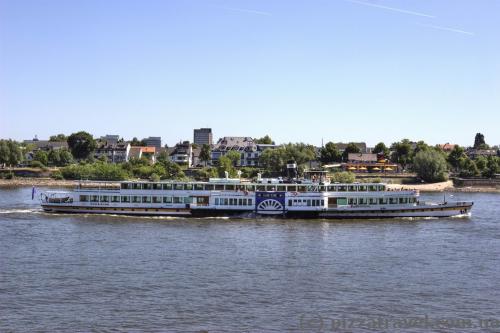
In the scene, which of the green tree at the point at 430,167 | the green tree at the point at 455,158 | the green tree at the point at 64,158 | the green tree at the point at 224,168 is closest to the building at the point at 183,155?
the green tree at the point at 64,158

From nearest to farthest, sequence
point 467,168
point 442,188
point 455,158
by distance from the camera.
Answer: point 442,188, point 467,168, point 455,158

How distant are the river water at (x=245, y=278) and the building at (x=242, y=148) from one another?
11186 cm

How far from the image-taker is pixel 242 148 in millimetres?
181125

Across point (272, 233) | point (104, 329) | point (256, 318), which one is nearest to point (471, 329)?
point (256, 318)

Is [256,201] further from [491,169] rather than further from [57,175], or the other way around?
[491,169]

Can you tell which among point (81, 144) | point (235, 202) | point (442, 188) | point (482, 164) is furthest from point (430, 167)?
point (81, 144)

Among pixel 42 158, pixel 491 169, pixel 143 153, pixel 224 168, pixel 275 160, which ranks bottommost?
pixel 224 168

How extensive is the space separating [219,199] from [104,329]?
42.1 m

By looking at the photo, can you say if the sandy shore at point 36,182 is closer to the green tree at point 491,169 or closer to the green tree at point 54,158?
the green tree at point 54,158

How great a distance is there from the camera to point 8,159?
156750 millimetres

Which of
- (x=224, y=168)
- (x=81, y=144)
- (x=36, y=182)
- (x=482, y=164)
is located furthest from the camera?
(x=81, y=144)

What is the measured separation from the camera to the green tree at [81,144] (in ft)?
585

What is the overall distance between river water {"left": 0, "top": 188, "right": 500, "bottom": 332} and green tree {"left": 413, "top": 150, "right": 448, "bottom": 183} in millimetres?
80124

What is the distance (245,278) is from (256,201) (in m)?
31.5
